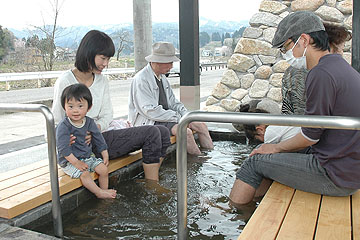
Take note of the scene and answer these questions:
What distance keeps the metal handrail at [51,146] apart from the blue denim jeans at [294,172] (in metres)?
1.32

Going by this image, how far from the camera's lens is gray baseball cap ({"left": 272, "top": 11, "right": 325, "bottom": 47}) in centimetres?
230

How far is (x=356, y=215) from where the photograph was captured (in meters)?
2.11

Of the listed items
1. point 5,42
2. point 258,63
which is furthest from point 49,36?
point 258,63

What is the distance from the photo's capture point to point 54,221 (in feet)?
7.92

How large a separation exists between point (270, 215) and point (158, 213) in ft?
3.39

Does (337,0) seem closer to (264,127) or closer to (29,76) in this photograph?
(264,127)

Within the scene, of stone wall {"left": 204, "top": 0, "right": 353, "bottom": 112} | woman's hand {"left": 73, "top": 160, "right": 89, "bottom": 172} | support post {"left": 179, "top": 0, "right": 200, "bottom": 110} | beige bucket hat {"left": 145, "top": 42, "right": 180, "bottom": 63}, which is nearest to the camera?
woman's hand {"left": 73, "top": 160, "right": 89, "bottom": 172}

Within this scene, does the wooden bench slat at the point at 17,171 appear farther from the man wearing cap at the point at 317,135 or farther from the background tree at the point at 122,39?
the background tree at the point at 122,39

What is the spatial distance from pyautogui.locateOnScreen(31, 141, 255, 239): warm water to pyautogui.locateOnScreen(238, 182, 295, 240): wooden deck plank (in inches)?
15.3

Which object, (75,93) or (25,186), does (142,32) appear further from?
(25,186)

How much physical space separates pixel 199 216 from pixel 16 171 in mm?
1625

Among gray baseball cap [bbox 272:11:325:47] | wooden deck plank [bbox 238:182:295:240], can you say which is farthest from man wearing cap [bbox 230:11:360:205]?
→ wooden deck plank [bbox 238:182:295:240]

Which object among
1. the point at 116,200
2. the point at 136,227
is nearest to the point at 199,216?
the point at 136,227

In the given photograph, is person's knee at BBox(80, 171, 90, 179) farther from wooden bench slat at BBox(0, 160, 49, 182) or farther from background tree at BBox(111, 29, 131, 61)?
background tree at BBox(111, 29, 131, 61)
